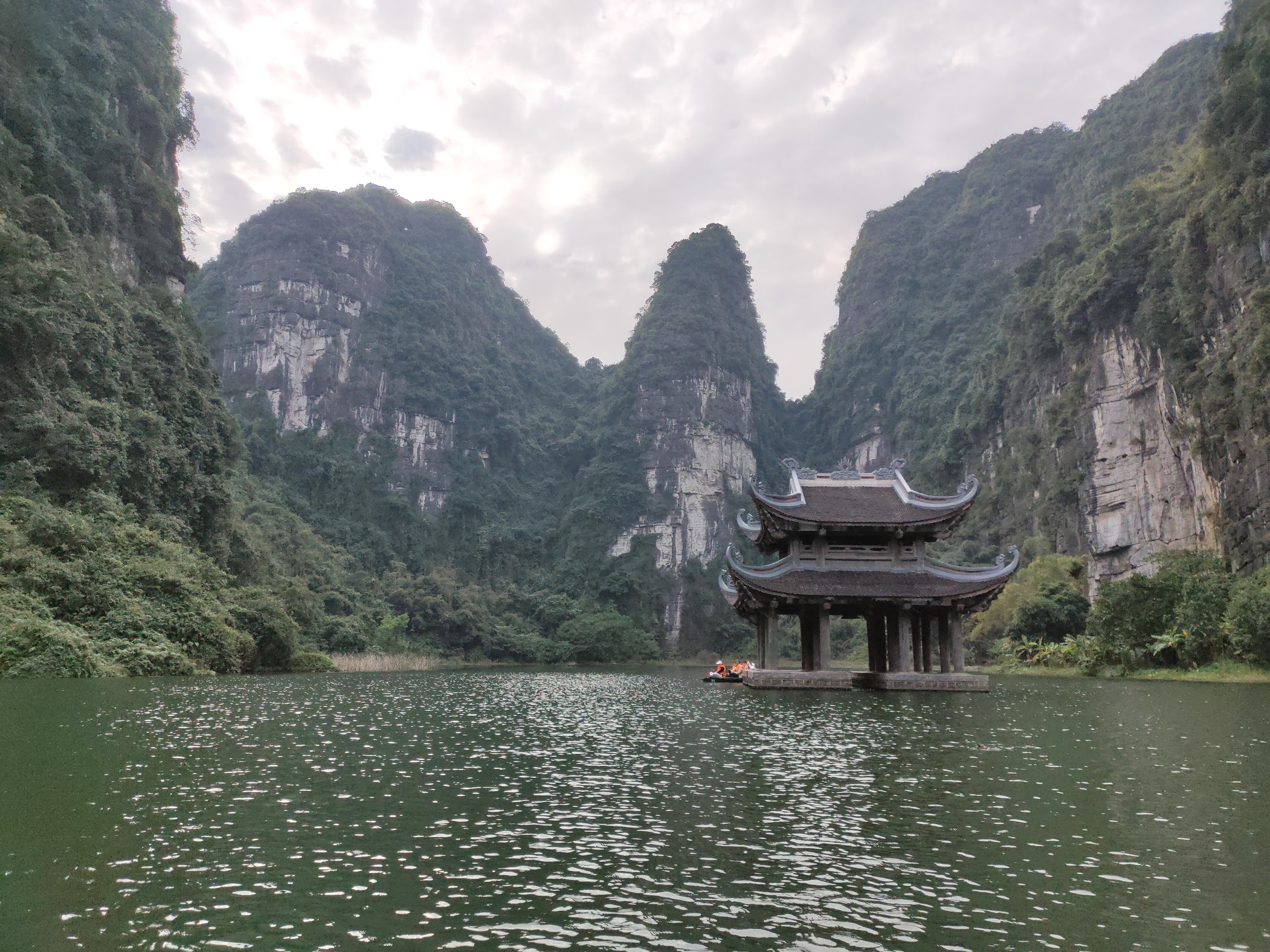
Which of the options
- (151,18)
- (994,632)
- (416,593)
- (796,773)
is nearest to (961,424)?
(994,632)

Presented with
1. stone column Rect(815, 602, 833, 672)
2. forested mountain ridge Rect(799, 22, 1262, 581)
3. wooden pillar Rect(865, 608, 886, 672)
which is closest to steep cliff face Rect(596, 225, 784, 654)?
forested mountain ridge Rect(799, 22, 1262, 581)

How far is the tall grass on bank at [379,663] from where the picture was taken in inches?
1457

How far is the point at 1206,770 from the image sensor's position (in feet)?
27.5

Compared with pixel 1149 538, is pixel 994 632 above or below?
below

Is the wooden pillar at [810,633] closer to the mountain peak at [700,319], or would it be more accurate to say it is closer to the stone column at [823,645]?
the stone column at [823,645]

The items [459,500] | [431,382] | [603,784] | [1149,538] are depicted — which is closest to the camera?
[603,784]

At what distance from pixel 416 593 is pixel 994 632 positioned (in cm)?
4015

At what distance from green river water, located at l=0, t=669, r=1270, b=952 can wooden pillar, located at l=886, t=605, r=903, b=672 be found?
32.2 ft

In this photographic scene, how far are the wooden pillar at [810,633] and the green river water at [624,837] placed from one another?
9771 millimetres

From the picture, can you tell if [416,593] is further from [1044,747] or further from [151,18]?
[1044,747]

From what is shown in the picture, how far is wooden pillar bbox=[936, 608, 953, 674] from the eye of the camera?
71.5 feet

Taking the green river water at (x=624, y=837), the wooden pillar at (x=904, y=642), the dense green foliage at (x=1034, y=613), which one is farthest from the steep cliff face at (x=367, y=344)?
the green river water at (x=624, y=837)

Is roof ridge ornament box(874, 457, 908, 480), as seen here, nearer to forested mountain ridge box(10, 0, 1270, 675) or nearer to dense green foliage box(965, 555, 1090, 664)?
forested mountain ridge box(10, 0, 1270, 675)

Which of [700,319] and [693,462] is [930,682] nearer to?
[693,462]
